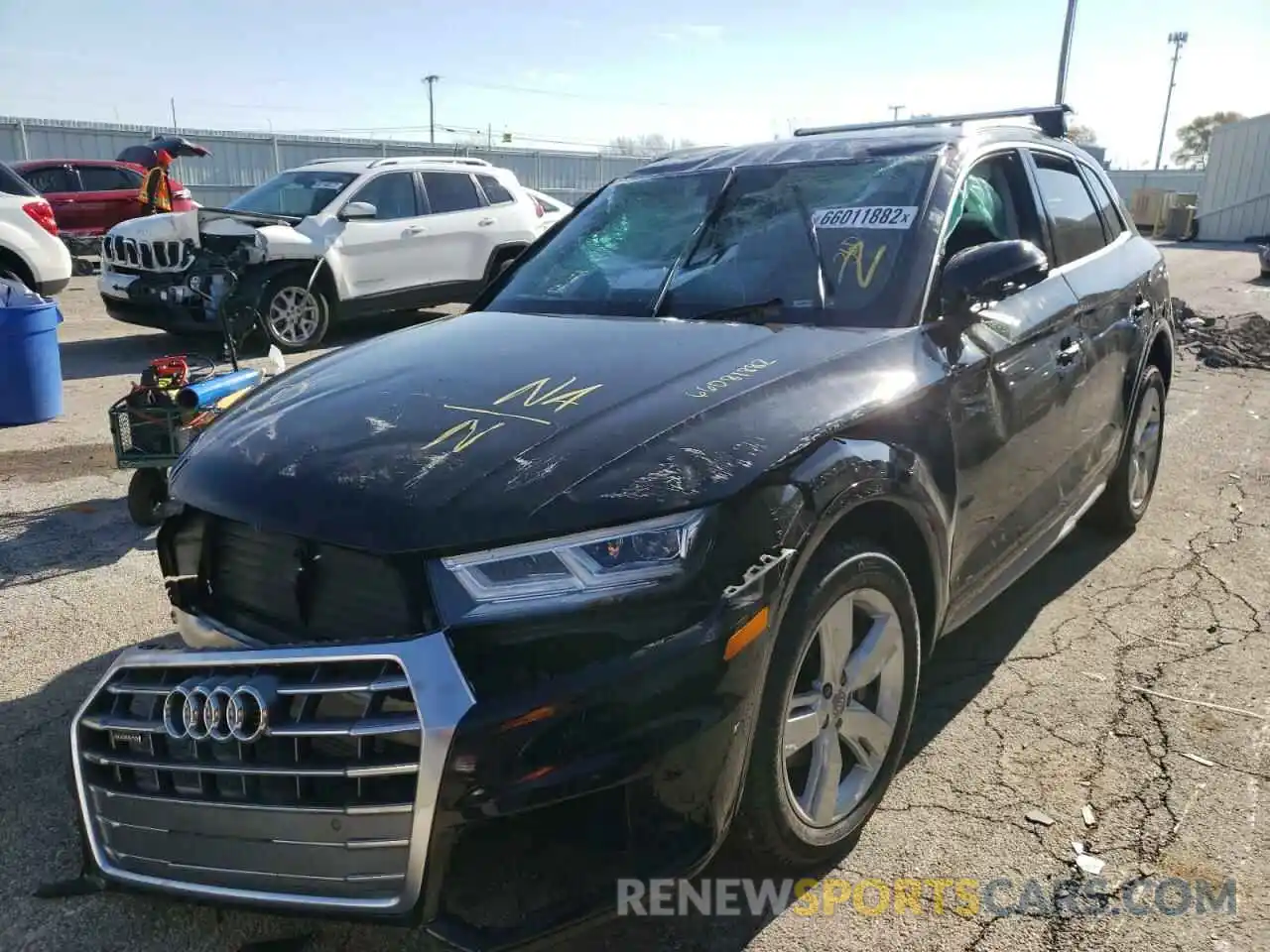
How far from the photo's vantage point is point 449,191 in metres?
11.3

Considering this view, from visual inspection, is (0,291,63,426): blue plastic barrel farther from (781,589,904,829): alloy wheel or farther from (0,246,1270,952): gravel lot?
(781,589,904,829): alloy wheel

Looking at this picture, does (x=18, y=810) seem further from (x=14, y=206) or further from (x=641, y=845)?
(x=14, y=206)

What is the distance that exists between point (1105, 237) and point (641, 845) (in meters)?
3.70

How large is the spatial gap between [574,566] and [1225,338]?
1089 cm

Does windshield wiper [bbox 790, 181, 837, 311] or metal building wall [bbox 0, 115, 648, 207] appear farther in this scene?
metal building wall [bbox 0, 115, 648, 207]

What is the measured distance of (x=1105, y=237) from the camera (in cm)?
446

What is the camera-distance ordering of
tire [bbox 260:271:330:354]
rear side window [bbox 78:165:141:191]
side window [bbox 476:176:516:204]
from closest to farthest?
tire [bbox 260:271:330:354] < side window [bbox 476:176:516:204] < rear side window [bbox 78:165:141:191]

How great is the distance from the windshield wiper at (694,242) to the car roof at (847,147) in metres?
0.13

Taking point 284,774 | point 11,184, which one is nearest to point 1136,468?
point 284,774

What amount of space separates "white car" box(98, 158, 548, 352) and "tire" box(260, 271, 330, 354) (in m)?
0.01

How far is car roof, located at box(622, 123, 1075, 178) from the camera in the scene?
11.1 feet

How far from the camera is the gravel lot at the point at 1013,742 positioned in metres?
2.37

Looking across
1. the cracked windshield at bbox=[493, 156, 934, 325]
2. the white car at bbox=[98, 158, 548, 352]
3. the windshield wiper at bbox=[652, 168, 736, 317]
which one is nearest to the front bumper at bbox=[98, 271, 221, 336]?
the white car at bbox=[98, 158, 548, 352]

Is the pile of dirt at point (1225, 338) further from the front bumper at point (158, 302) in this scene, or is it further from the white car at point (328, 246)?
the front bumper at point (158, 302)
